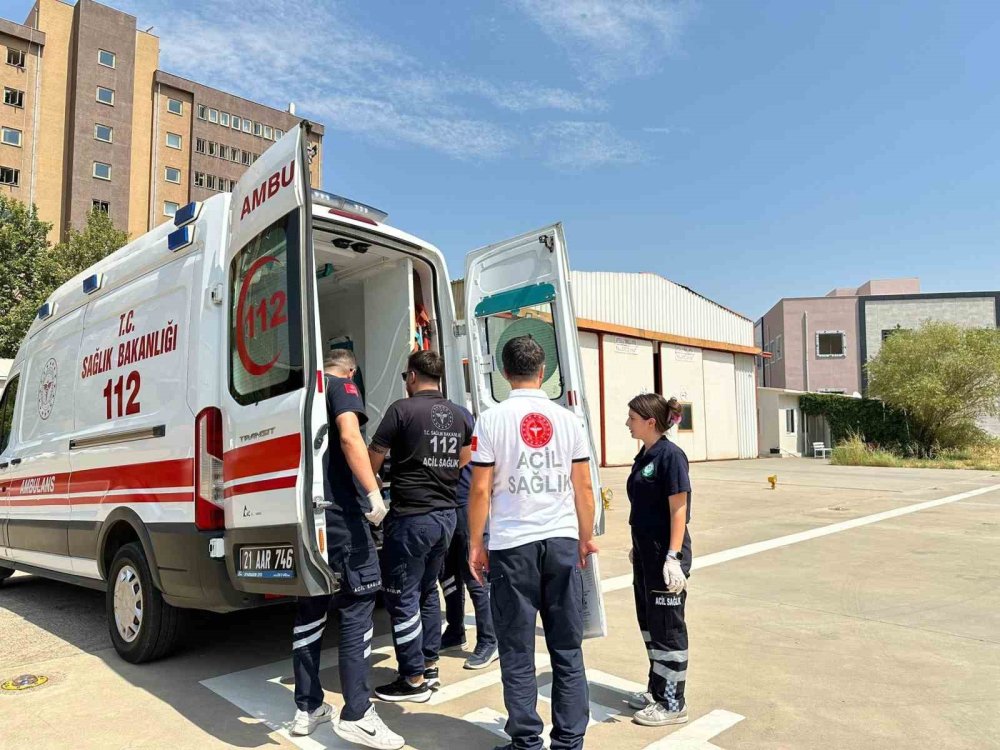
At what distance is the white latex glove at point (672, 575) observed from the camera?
342 cm

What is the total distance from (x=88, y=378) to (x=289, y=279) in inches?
97.2

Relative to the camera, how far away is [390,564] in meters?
3.70

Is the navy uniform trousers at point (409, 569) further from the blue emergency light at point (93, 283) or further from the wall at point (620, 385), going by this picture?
the wall at point (620, 385)

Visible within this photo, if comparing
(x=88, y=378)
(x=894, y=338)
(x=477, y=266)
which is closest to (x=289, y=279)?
(x=477, y=266)

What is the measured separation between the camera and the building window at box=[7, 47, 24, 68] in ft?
122

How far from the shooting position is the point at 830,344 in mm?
46281

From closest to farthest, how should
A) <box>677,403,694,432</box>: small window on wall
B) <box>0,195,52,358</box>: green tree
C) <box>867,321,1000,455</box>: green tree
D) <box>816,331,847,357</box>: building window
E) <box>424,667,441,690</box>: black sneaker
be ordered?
<box>424,667,441,690</box>: black sneaker
<box>0,195,52,358</box>: green tree
<box>677,403,694,432</box>: small window on wall
<box>867,321,1000,455</box>: green tree
<box>816,331,847,357</box>: building window

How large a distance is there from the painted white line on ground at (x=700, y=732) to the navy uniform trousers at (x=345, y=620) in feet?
4.58

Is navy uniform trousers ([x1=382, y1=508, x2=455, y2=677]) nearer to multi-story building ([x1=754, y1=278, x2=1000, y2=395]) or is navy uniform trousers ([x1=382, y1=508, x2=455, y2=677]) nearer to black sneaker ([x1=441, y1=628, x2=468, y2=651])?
black sneaker ([x1=441, y1=628, x2=468, y2=651])

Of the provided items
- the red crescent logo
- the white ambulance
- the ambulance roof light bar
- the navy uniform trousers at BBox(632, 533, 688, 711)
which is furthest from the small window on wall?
the red crescent logo

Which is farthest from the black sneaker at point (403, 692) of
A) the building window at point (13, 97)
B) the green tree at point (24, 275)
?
the building window at point (13, 97)

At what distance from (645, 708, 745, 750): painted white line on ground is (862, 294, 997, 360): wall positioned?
1850 inches

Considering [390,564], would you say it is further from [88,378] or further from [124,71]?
[124,71]

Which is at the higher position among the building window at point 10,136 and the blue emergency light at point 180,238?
the building window at point 10,136
